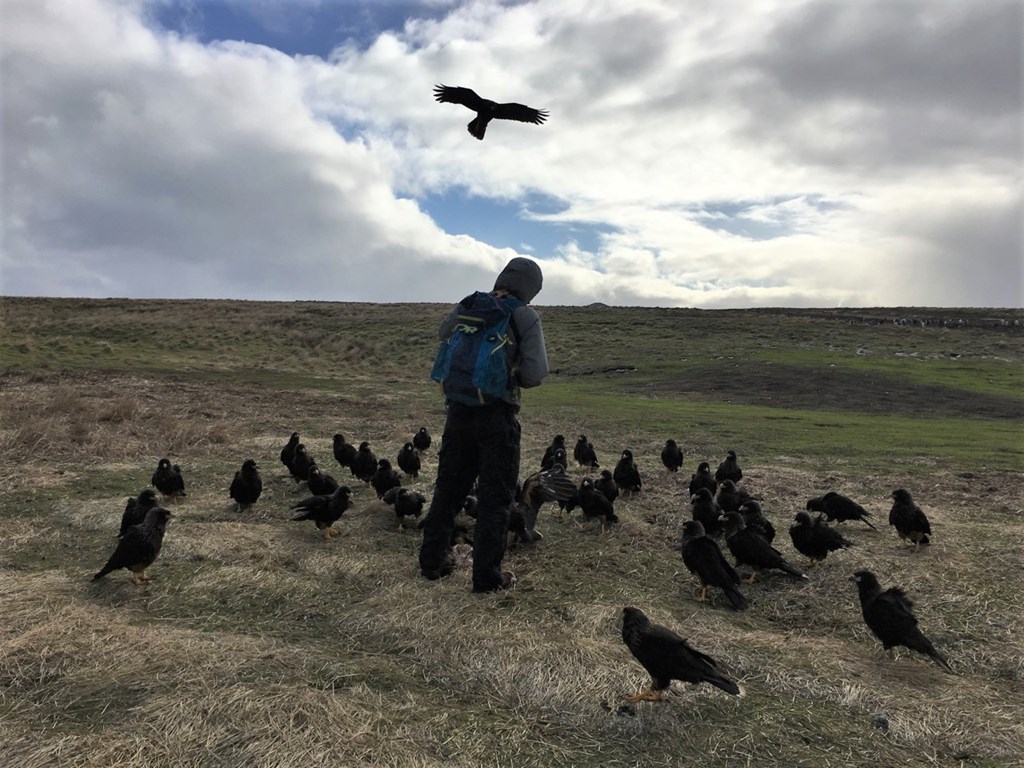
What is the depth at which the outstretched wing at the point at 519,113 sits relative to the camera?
9.45 metres

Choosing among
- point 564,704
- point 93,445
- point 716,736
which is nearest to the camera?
point 716,736

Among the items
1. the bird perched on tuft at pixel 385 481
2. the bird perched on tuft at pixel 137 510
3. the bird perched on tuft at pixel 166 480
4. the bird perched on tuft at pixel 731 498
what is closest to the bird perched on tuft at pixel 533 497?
the bird perched on tuft at pixel 385 481

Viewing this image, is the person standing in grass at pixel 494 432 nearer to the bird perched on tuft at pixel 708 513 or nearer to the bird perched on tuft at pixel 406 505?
the bird perched on tuft at pixel 406 505

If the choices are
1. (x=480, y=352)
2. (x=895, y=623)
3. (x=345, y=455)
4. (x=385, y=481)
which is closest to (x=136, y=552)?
(x=480, y=352)

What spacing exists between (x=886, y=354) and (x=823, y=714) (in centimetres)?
5603

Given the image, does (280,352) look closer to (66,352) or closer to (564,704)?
(66,352)

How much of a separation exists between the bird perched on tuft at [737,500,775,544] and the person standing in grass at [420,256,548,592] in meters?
4.13

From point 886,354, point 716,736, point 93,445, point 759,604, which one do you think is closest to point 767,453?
point 759,604

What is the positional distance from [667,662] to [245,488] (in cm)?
864

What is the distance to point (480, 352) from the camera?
7070 mm

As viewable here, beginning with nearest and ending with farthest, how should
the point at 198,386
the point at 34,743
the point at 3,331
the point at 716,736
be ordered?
the point at 34,743 < the point at 716,736 < the point at 198,386 < the point at 3,331

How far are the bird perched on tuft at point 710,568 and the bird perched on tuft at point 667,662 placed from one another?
2389 millimetres

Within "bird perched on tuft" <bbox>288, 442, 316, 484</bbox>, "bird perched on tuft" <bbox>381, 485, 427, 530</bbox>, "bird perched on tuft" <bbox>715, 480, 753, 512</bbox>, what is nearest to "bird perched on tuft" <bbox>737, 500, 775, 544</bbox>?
"bird perched on tuft" <bbox>715, 480, 753, 512</bbox>

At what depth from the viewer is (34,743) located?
4375mm
